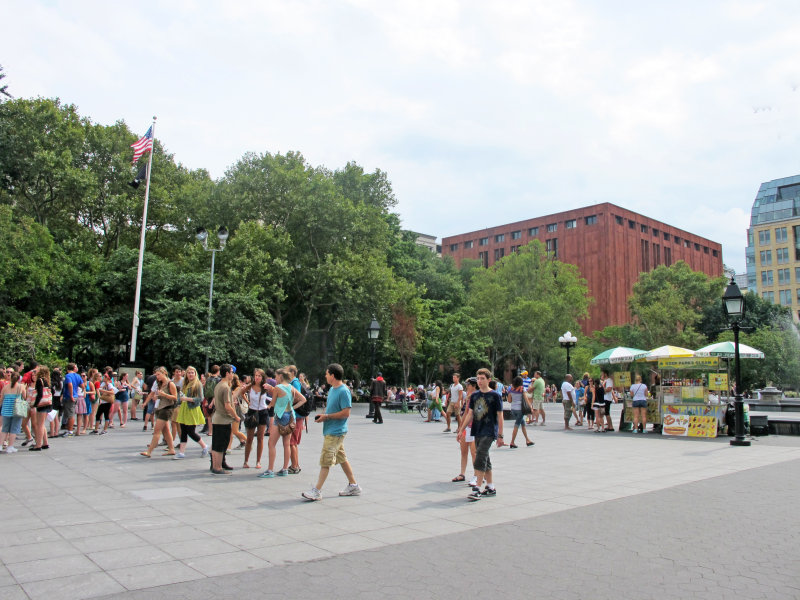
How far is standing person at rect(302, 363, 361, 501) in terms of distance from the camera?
795cm

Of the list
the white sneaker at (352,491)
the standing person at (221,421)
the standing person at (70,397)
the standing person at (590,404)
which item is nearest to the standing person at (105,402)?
the standing person at (70,397)

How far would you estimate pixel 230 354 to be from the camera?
31.3 meters

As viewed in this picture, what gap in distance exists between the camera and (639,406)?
1905 cm

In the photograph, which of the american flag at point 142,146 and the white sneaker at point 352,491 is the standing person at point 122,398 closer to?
the american flag at point 142,146

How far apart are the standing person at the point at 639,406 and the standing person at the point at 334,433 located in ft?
43.8

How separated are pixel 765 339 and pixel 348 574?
56.9m

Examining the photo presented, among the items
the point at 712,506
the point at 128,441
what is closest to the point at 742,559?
→ the point at 712,506

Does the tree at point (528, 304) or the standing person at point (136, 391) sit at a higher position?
the tree at point (528, 304)

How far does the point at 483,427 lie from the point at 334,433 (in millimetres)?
2053

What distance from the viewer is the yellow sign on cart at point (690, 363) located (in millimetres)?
19094

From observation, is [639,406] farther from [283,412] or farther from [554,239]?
[554,239]

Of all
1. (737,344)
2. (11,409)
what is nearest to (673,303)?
(737,344)

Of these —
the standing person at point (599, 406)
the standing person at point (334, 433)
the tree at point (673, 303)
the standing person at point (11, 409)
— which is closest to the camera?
the standing person at point (334, 433)

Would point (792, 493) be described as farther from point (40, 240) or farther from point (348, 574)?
point (40, 240)
